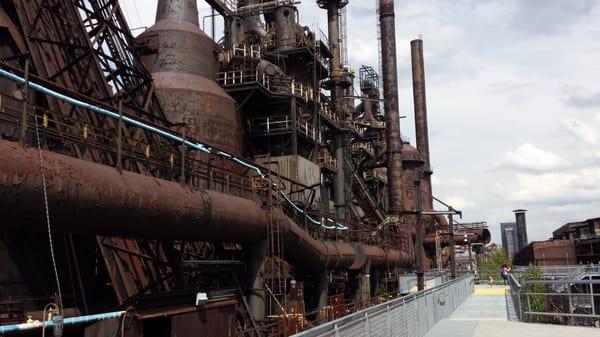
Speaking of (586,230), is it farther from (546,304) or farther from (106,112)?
(106,112)

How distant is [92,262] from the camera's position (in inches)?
501

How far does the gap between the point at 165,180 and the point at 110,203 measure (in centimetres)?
244

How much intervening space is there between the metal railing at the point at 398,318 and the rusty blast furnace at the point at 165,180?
358 cm

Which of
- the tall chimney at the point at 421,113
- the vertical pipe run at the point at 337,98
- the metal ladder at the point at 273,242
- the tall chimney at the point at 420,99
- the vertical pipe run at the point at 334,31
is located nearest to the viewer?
the metal ladder at the point at 273,242

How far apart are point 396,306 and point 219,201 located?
16.2ft

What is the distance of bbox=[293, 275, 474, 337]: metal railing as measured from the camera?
8422 mm

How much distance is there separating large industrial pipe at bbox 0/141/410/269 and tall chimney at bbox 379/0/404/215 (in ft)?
119

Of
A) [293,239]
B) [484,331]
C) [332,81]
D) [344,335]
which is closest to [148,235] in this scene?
[344,335]

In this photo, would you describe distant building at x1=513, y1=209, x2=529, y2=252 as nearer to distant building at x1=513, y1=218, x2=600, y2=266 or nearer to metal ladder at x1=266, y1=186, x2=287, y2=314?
distant building at x1=513, y1=218, x2=600, y2=266

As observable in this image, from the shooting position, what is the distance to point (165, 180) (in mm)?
11000

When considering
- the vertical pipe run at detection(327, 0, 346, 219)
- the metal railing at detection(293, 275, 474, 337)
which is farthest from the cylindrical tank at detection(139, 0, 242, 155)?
the vertical pipe run at detection(327, 0, 346, 219)

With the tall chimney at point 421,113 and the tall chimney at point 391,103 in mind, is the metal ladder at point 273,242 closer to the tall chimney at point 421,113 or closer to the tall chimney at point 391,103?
the tall chimney at point 391,103

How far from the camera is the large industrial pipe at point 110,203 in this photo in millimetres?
7176

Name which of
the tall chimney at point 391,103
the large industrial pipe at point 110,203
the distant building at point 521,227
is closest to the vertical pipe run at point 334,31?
the tall chimney at point 391,103
